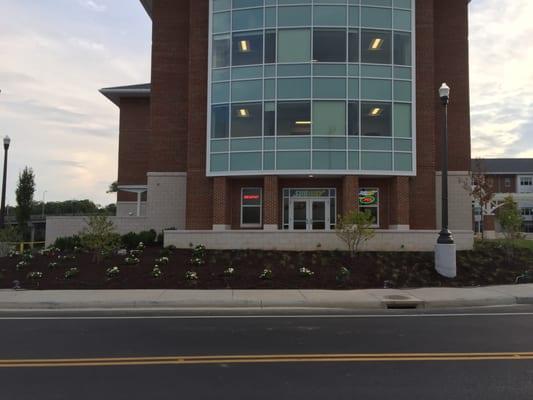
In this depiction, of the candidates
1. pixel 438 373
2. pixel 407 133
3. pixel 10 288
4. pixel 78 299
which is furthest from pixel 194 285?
pixel 407 133

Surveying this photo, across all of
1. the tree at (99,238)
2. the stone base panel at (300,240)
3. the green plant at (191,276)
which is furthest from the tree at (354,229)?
the tree at (99,238)

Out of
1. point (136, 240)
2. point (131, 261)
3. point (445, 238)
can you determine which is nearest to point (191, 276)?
point (131, 261)

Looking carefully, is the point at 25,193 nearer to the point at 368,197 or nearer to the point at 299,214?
the point at 299,214

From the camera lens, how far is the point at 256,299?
40.3 ft

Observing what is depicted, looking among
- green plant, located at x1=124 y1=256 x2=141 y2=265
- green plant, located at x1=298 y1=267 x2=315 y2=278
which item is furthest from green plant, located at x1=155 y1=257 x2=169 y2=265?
green plant, located at x1=298 y1=267 x2=315 y2=278

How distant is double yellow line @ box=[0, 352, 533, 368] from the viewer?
6664 mm

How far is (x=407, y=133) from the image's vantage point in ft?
78.7

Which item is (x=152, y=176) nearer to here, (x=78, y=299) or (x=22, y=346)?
(x=78, y=299)

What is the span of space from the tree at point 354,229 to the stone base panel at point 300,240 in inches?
56.1

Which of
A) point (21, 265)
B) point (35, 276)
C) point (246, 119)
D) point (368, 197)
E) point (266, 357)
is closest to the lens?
point (266, 357)

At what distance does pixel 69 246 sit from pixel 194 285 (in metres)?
11.1

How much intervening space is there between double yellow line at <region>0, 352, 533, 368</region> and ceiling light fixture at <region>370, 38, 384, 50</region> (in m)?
19.7

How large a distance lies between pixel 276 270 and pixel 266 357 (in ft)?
30.4

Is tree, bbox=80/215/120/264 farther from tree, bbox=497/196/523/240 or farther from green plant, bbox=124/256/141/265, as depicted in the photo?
tree, bbox=497/196/523/240
